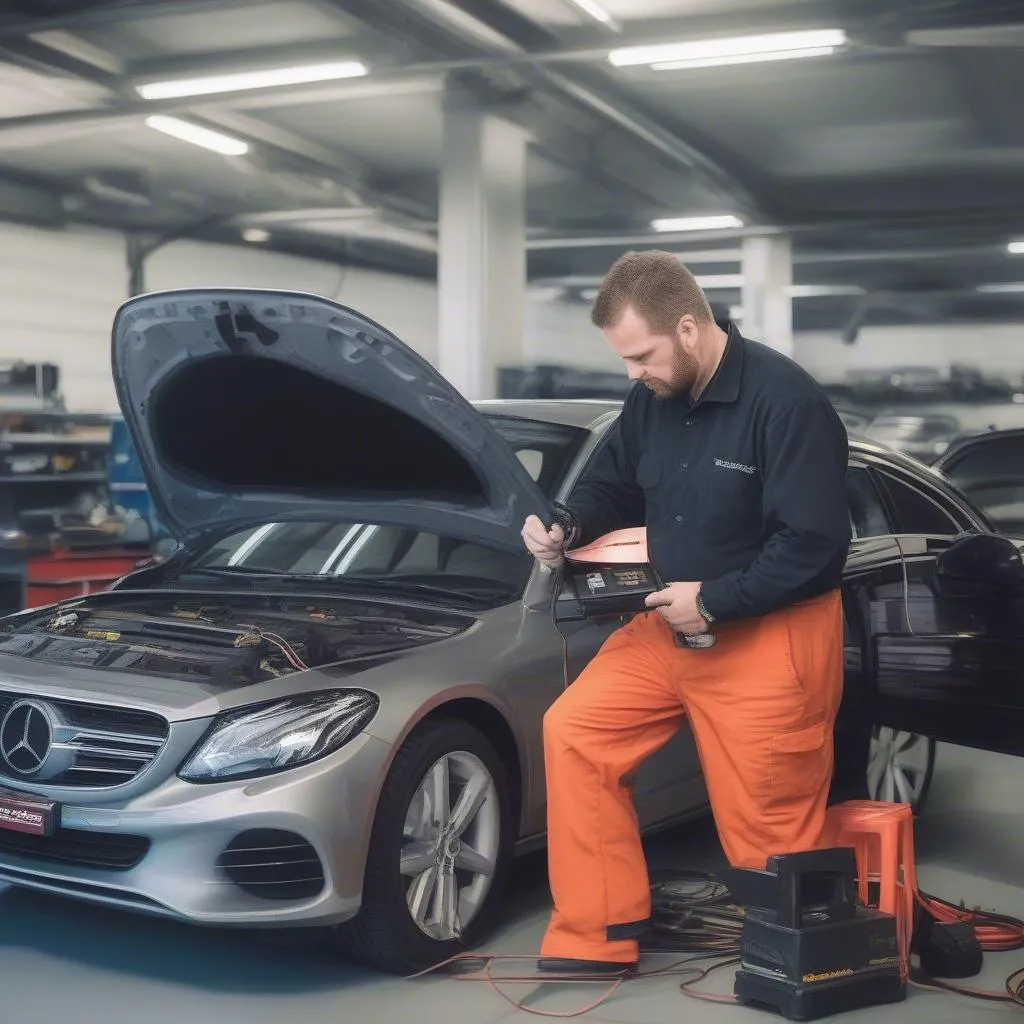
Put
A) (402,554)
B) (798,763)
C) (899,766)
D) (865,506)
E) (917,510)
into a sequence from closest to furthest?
1. (798,763)
2. (402,554)
3. (865,506)
4. (917,510)
5. (899,766)

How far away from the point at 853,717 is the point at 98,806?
2.13 metres

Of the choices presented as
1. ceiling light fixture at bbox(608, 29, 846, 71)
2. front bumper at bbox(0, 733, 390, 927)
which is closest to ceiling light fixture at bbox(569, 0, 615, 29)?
ceiling light fixture at bbox(608, 29, 846, 71)

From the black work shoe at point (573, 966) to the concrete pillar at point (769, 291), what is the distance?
529 cm

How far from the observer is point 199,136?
981 centimetres

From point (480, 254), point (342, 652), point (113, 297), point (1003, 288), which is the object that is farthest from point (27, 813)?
point (113, 297)

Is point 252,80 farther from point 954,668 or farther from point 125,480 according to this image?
point 954,668

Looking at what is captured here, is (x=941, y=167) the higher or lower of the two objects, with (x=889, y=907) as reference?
higher

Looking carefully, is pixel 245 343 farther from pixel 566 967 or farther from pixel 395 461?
pixel 566 967

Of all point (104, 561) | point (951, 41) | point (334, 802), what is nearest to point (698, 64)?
point (951, 41)

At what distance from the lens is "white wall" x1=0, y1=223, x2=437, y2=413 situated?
31.0ft

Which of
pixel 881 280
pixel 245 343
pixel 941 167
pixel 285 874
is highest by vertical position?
pixel 941 167

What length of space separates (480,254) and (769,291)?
2231 millimetres

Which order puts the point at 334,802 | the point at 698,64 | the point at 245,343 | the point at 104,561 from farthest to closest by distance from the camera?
the point at 104,561, the point at 698,64, the point at 245,343, the point at 334,802

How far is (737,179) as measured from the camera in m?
8.71
